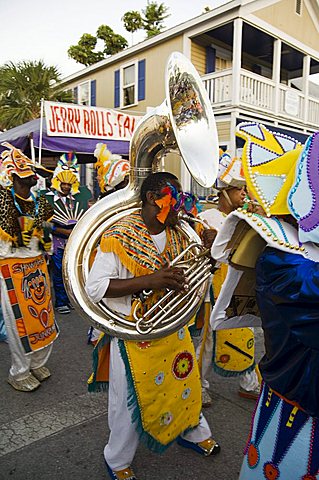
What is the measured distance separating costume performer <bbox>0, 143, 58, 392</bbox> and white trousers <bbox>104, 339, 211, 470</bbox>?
1424 mm

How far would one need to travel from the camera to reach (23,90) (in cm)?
1402

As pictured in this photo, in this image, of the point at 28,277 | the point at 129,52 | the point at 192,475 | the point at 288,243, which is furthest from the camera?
the point at 129,52

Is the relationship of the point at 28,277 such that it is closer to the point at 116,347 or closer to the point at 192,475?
the point at 116,347

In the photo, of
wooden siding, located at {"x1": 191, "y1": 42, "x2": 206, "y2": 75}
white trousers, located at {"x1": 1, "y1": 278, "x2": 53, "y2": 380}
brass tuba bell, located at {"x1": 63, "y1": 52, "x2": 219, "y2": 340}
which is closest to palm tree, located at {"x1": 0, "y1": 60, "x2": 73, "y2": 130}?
wooden siding, located at {"x1": 191, "y1": 42, "x2": 206, "y2": 75}

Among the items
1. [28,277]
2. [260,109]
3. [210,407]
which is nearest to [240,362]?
[210,407]

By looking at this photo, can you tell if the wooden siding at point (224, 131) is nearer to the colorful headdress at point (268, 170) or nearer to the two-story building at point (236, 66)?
the two-story building at point (236, 66)

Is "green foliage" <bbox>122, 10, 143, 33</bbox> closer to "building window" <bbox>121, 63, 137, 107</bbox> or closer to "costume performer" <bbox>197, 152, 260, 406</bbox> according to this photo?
"building window" <bbox>121, 63, 137, 107</bbox>

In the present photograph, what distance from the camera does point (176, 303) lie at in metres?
2.02

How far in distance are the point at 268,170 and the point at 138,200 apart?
100 cm

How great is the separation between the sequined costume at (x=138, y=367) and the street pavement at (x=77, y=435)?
334 millimetres

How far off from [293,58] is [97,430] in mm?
14467

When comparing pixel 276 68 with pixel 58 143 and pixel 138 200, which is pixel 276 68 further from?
pixel 138 200

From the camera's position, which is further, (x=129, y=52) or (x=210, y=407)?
(x=129, y=52)

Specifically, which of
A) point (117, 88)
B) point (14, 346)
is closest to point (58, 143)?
point (14, 346)
